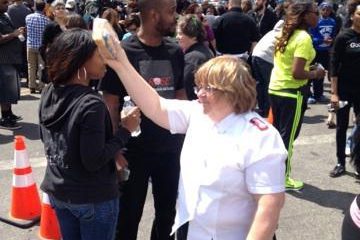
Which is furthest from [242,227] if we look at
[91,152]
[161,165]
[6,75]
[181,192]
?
[6,75]

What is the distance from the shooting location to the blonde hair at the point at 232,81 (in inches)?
74.2

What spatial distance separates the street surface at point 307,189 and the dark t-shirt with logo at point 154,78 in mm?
1162

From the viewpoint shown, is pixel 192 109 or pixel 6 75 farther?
pixel 6 75

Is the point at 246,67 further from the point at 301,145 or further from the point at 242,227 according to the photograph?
the point at 301,145

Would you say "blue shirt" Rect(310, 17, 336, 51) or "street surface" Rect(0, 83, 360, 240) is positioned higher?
"blue shirt" Rect(310, 17, 336, 51)

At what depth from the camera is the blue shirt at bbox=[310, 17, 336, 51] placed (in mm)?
8836

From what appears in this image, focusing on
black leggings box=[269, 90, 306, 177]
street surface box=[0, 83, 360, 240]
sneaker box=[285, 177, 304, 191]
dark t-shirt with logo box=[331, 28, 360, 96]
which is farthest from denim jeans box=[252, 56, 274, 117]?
sneaker box=[285, 177, 304, 191]

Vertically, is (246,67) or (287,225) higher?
(246,67)

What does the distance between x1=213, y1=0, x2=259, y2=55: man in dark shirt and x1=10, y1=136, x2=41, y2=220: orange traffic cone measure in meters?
4.44

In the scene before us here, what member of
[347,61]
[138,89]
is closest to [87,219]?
[138,89]

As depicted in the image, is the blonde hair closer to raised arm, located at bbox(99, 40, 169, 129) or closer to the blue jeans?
raised arm, located at bbox(99, 40, 169, 129)

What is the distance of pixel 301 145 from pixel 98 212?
4234mm

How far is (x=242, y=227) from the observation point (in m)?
1.95

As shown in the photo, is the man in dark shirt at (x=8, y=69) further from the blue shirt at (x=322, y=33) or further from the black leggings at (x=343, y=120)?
the blue shirt at (x=322, y=33)
